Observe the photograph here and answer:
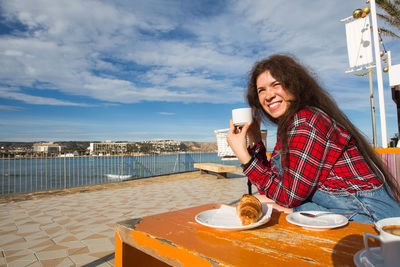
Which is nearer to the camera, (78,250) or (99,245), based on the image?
(78,250)

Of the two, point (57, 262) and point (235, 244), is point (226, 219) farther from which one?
point (57, 262)

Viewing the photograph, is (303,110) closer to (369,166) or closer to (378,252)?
(369,166)

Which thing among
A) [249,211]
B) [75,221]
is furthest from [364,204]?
[75,221]

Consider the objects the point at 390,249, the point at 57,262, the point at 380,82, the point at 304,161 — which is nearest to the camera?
the point at 390,249

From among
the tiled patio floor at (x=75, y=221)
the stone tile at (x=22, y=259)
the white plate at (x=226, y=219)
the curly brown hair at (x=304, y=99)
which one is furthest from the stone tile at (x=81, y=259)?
the curly brown hair at (x=304, y=99)

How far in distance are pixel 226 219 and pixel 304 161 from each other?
1.52 feet

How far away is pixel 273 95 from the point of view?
5.34ft

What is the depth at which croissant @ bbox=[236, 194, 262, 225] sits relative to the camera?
982mm

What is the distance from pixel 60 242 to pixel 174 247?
8.96 feet

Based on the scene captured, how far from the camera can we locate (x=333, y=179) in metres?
1.28

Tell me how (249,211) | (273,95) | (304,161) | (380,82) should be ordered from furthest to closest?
(380,82), (273,95), (304,161), (249,211)

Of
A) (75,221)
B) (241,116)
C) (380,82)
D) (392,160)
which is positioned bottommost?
(75,221)

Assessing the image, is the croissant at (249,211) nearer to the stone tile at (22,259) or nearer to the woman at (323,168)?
the woman at (323,168)

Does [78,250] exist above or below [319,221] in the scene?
below
